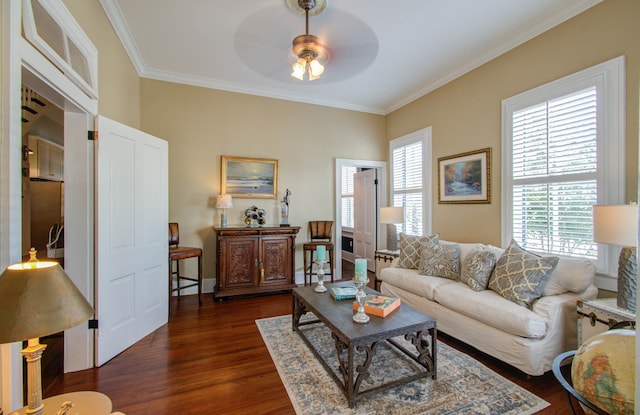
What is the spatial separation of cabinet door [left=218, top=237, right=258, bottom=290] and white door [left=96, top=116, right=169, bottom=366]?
820 millimetres

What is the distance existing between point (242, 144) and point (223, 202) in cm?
105

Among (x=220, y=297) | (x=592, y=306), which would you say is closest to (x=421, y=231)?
(x=592, y=306)

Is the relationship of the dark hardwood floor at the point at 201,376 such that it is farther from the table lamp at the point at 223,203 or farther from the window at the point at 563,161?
the table lamp at the point at 223,203

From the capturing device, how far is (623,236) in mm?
1952

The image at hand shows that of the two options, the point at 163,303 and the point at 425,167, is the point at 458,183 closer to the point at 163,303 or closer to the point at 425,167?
the point at 425,167

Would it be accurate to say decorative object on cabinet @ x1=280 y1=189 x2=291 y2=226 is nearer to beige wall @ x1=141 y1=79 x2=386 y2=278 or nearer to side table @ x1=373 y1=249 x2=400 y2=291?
beige wall @ x1=141 y1=79 x2=386 y2=278

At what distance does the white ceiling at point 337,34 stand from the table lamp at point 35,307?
274cm

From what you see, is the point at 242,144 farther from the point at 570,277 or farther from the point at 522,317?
the point at 570,277

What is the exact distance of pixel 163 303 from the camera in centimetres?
327

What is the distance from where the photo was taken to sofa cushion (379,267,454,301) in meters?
3.07

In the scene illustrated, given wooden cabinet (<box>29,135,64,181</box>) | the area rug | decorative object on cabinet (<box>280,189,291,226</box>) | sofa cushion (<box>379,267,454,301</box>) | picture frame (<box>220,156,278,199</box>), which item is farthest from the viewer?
decorative object on cabinet (<box>280,189,291,226</box>)

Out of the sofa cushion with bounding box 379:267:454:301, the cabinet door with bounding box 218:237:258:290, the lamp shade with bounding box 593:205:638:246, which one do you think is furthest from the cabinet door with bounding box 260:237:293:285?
the lamp shade with bounding box 593:205:638:246

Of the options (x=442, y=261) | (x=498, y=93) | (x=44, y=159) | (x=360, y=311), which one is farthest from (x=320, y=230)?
(x=44, y=159)

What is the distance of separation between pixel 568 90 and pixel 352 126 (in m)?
3.21
